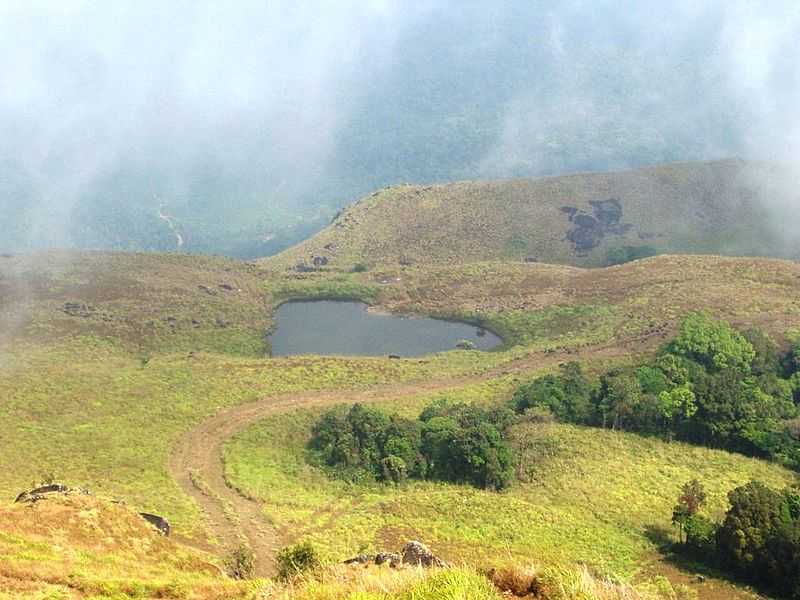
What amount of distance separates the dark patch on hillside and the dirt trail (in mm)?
63426

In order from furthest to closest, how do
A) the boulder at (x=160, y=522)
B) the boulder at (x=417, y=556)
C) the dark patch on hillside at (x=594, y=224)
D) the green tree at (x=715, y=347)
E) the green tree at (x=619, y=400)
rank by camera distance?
the dark patch on hillside at (x=594, y=224) < the green tree at (x=715, y=347) < the green tree at (x=619, y=400) < the boulder at (x=160, y=522) < the boulder at (x=417, y=556)

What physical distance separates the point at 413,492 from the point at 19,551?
27101mm

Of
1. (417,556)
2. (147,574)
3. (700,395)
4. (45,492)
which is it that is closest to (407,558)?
(417,556)

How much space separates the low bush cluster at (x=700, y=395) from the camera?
5219 cm

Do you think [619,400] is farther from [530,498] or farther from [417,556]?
[417,556]

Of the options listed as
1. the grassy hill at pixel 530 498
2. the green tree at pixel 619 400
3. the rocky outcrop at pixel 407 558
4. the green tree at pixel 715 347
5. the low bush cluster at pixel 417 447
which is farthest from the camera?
the green tree at pixel 715 347

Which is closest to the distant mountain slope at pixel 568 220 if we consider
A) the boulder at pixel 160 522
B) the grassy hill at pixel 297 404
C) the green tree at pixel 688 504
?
the grassy hill at pixel 297 404

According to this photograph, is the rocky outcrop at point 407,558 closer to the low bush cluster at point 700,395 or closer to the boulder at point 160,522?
the boulder at point 160,522

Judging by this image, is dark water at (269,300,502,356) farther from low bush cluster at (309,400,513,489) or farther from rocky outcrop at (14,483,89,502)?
rocky outcrop at (14,483,89,502)

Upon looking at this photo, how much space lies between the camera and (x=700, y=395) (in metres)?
54.5

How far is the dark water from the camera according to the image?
8144 centimetres

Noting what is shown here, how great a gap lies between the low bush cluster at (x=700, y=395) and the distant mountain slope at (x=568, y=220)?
210ft

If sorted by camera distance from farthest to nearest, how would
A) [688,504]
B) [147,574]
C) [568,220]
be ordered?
1. [568,220]
2. [688,504]
3. [147,574]

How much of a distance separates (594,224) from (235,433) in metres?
100
